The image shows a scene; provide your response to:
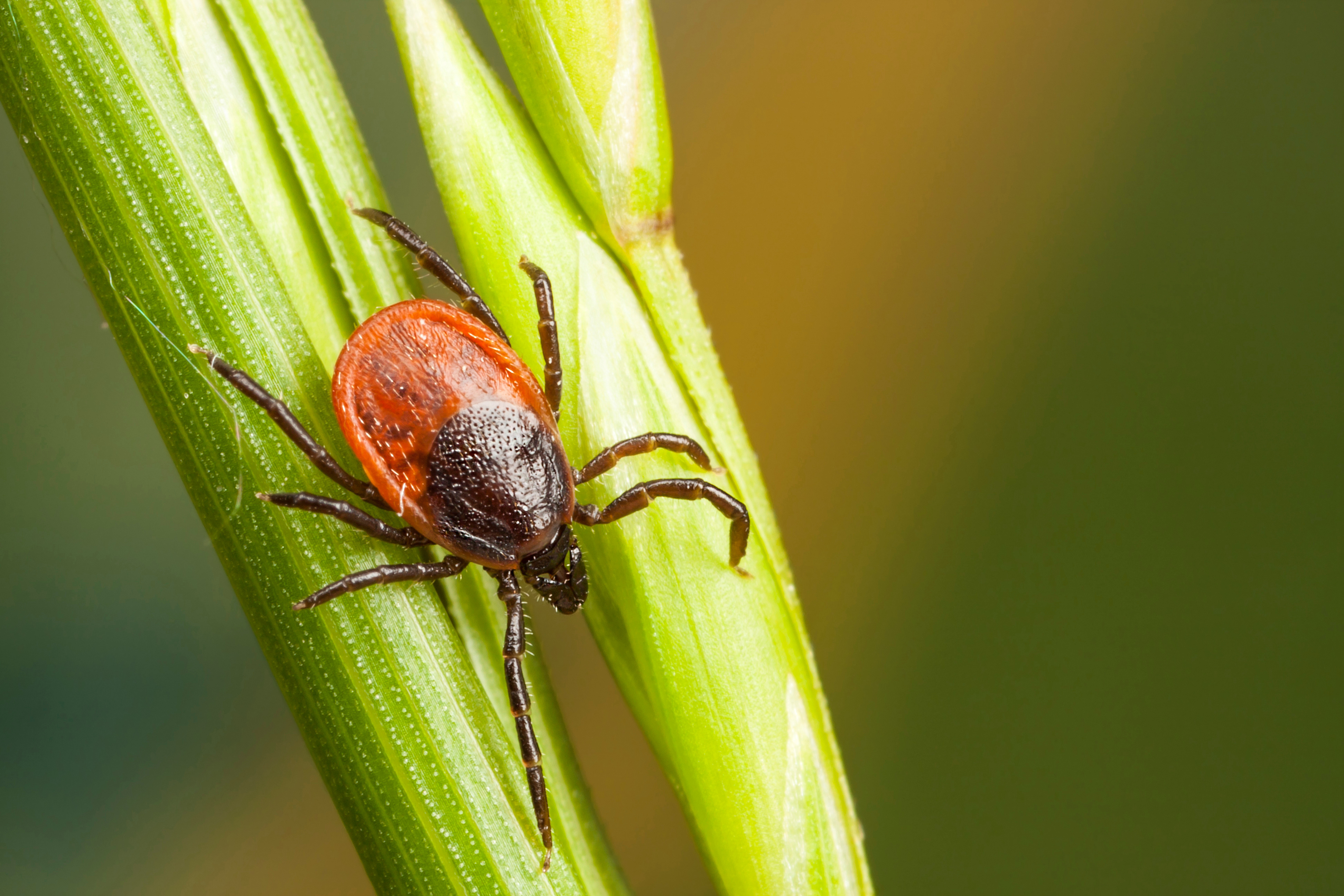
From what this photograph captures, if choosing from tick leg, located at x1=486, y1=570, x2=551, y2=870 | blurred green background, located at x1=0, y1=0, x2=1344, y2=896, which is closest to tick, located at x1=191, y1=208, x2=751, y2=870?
tick leg, located at x1=486, y1=570, x2=551, y2=870

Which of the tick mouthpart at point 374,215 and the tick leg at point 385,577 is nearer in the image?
the tick leg at point 385,577

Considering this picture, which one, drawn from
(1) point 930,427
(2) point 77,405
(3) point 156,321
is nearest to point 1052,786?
(1) point 930,427

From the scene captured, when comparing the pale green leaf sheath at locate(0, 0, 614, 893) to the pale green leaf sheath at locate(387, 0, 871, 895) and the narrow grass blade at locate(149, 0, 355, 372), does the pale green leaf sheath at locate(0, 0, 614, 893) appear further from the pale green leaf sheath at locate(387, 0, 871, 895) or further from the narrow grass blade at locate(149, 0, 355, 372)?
the pale green leaf sheath at locate(387, 0, 871, 895)

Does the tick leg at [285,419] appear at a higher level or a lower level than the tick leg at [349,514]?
higher

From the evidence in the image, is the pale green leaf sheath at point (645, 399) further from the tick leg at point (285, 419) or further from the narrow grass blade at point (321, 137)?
the tick leg at point (285, 419)

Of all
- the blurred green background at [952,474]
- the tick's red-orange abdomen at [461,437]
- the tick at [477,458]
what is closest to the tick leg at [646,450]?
the tick at [477,458]

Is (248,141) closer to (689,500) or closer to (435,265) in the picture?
(435,265)

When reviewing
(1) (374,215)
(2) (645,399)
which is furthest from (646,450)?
(1) (374,215)
